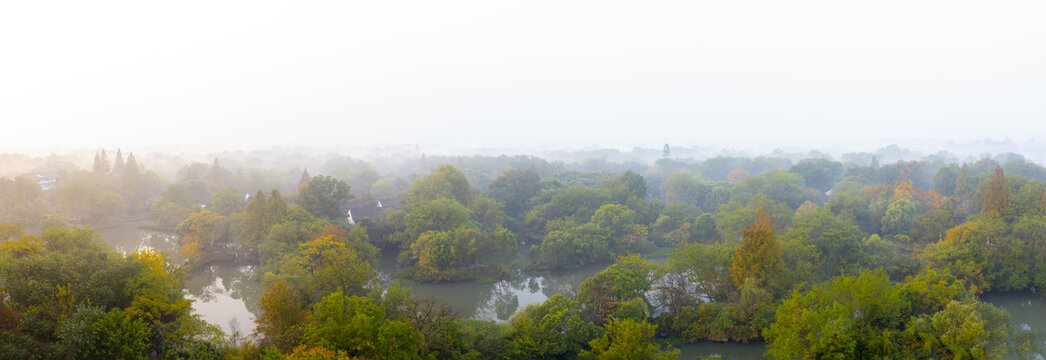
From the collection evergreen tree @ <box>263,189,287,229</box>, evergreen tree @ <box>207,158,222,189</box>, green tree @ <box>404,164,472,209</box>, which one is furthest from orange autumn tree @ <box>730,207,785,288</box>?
evergreen tree @ <box>207,158,222,189</box>

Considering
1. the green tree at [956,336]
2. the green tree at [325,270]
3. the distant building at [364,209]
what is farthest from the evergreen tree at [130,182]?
the green tree at [956,336]

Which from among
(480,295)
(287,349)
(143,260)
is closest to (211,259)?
(143,260)

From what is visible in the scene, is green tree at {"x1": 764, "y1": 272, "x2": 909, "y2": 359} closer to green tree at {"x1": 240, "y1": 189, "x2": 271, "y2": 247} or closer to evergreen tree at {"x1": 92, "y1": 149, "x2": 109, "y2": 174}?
green tree at {"x1": 240, "y1": 189, "x2": 271, "y2": 247}

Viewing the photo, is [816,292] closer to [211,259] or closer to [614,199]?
[614,199]


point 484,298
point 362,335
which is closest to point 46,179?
point 484,298

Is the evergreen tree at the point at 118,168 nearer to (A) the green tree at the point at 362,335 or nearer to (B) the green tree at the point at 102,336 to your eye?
(B) the green tree at the point at 102,336

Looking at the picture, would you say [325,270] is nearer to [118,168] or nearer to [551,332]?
[551,332]
